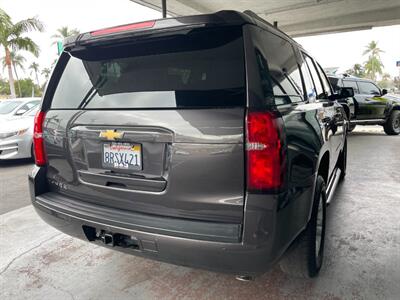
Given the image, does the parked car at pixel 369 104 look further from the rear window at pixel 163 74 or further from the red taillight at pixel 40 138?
the red taillight at pixel 40 138

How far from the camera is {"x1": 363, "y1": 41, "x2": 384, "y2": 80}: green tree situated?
5759cm

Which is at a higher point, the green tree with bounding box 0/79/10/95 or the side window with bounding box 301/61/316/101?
the green tree with bounding box 0/79/10/95

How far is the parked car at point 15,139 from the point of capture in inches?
254

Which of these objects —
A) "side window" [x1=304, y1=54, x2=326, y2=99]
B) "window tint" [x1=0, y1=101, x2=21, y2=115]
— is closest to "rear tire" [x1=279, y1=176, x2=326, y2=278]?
"side window" [x1=304, y1=54, x2=326, y2=99]

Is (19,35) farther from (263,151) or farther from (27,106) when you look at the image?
(263,151)

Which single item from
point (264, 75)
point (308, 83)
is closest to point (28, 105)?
point (308, 83)

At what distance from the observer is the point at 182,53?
1.90 m

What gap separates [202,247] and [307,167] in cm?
84

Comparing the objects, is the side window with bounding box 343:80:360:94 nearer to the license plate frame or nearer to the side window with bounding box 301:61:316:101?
the side window with bounding box 301:61:316:101

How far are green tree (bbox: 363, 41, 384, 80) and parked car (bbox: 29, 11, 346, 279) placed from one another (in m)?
64.3

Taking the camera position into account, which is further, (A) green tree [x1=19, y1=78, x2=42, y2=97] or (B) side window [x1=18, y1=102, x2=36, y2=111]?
(A) green tree [x1=19, y1=78, x2=42, y2=97]

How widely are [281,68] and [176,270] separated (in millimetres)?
1776

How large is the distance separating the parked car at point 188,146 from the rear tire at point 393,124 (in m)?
9.82

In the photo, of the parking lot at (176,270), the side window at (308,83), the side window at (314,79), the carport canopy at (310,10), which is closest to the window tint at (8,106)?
the carport canopy at (310,10)
